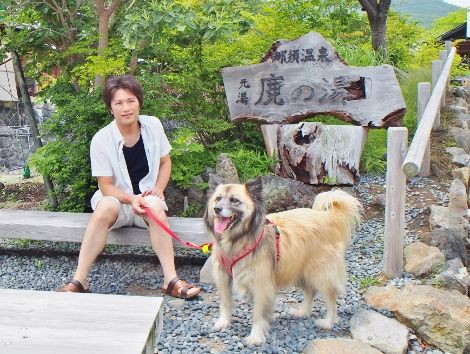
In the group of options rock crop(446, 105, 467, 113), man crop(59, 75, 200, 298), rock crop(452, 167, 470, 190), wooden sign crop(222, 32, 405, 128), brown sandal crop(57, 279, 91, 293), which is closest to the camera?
brown sandal crop(57, 279, 91, 293)

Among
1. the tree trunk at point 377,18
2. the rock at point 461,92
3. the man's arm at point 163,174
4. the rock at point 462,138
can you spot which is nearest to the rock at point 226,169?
the man's arm at point 163,174

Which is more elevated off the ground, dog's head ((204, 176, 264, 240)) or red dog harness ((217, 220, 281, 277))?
dog's head ((204, 176, 264, 240))

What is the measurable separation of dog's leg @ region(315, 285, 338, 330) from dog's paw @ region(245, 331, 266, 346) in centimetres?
44

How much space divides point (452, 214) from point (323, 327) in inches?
81.1

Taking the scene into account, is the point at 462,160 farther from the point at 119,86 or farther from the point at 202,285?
the point at 119,86

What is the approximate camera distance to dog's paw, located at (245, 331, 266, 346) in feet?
10.3

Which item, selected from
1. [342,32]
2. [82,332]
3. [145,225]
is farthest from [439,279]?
[342,32]

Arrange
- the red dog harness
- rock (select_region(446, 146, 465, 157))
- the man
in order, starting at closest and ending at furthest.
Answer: the red dog harness → the man → rock (select_region(446, 146, 465, 157))

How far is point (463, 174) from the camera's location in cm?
583

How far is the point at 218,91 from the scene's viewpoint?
6.25 m

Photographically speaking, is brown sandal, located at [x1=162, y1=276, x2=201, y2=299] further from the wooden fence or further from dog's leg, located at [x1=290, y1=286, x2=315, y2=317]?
the wooden fence

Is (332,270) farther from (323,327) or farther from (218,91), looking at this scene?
(218,91)

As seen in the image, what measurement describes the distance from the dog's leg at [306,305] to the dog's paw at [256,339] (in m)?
0.45

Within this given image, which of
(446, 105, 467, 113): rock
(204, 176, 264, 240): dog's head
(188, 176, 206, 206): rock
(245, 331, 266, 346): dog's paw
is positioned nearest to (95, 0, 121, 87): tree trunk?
(188, 176, 206, 206): rock
